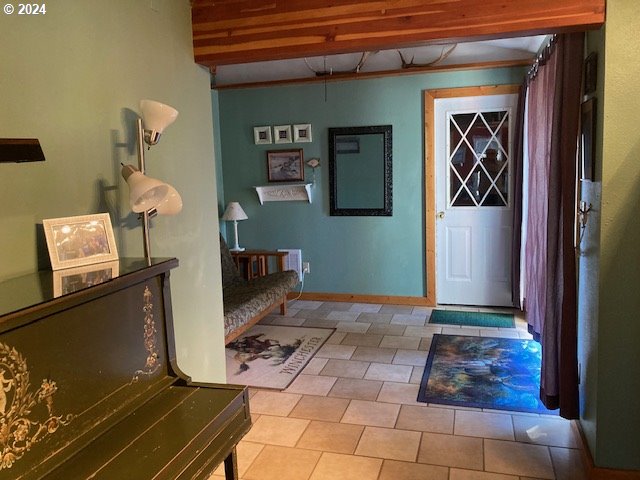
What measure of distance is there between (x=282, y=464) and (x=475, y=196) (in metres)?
3.36

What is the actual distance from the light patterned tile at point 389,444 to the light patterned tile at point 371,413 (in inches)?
3.1


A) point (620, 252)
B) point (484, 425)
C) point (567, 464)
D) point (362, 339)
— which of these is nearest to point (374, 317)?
point (362, 339)

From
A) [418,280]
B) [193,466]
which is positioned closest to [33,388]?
[193,466]

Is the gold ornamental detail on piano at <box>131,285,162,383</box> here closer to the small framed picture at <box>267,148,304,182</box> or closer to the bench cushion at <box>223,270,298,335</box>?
the bench cushion at <box>223,270,298,335</box>

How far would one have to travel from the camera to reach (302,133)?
552 cm

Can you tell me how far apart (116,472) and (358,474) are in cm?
147

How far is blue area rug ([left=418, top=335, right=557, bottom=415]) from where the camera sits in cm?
325

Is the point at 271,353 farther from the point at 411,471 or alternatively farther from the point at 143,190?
the point at 143,190

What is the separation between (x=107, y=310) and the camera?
5.06ft

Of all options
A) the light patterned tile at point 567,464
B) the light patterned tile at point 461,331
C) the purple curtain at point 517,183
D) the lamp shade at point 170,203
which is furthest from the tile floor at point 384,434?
the purple curtain at point 517,183

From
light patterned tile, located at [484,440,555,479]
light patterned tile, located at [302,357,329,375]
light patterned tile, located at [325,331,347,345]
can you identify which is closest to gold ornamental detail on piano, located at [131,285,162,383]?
light patterned tile, located at [484,440,555,479]

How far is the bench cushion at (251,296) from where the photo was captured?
3.95 m

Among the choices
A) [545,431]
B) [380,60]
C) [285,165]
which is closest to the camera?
[545,431]

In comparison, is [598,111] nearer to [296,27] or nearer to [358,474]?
[296,27]
